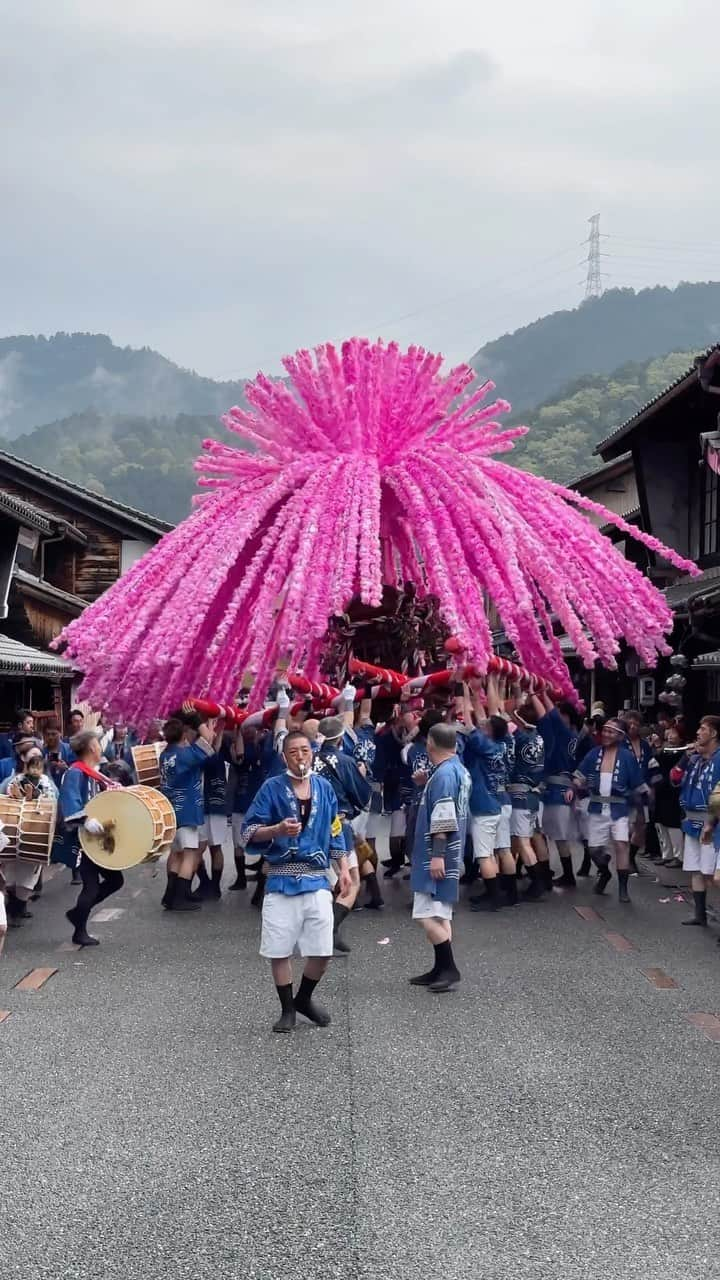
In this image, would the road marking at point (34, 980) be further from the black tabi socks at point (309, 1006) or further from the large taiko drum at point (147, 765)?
the large taiko drum at point (147, 765)

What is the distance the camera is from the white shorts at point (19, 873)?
10219mm

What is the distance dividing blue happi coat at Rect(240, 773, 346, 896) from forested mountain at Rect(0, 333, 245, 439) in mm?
153386

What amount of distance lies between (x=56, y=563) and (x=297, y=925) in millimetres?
26020

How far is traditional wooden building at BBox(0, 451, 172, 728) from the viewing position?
81.3 feet

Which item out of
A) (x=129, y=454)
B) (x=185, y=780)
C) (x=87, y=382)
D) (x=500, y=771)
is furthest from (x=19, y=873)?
(x=87, y=382)

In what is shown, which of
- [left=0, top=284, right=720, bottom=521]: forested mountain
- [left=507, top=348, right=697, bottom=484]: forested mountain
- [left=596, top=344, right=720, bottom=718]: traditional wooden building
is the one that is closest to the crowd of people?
[left=596, top=344, right=720, bottom=718]: traditional wooden building

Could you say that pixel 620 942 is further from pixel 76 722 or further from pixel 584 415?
pixel 584 415

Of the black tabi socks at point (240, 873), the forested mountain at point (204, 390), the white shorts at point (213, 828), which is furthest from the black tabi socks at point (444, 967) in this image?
the forested mountain at point (204, 390)

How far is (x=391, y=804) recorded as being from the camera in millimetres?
12781

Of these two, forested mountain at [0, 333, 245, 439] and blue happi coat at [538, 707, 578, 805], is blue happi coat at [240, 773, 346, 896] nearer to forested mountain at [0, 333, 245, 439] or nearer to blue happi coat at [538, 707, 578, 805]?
blue happi coat at [538, 707, 578, 805]

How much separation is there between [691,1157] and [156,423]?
340ft

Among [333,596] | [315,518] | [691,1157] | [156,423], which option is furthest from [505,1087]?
[156,423]

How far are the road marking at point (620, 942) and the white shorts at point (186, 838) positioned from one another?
3.63 m

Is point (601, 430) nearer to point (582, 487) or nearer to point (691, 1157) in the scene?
point (582, 487)
